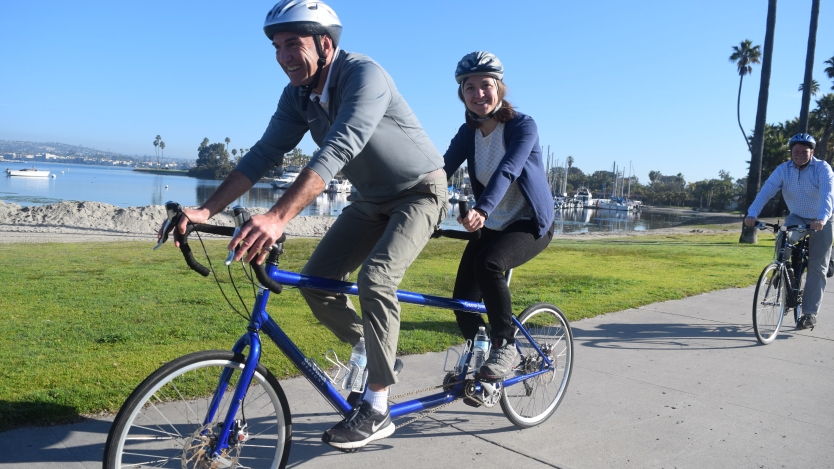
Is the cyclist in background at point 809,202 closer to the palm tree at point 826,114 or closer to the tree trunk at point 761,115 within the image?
the tree trunk at point 761,115

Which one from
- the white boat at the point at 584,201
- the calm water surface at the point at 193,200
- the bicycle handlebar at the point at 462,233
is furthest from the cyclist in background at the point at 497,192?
the white boat at the point at 584,201

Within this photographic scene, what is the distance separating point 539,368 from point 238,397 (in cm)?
217

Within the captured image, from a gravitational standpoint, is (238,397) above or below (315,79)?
below

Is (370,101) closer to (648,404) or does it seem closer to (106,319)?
(648,404)

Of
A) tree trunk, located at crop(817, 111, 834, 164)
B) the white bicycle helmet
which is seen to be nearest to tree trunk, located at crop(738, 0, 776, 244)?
the white bicycle helmet

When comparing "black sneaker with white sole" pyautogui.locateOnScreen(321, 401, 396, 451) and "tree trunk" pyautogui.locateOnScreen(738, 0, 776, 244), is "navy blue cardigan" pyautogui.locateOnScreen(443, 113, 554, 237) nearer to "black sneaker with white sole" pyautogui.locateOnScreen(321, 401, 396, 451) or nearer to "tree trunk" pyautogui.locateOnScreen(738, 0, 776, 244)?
"black sneaker with white sole" pyautogui.locateOnScreen(321, 401, 396, 451)

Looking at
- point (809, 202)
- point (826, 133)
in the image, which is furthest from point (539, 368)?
point (826, 133)

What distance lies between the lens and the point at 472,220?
3.34 metres

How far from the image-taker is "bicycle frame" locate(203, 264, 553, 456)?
2717 mm

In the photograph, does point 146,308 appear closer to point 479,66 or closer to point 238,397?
point 238,397

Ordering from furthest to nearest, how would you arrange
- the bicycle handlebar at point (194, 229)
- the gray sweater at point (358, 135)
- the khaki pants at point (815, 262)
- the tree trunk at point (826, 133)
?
the tree trunk at point (826, 133) < the khaki pants at point (815, 262) < the gray sweater at point (358, 135) < the bicycle handlebar at point (194, 229)

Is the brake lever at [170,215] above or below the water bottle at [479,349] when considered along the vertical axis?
above

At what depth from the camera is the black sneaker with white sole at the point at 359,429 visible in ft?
9.89

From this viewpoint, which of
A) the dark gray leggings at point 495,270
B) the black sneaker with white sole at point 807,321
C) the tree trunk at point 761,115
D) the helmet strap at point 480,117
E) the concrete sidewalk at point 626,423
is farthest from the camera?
the tree trunk at point 761,115
